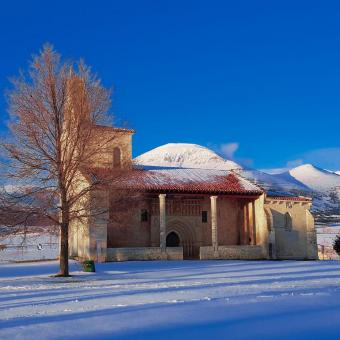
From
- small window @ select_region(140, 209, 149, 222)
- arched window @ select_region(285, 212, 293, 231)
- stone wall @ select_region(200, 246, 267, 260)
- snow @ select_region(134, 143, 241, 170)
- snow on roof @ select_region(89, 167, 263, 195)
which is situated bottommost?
stone wall @ select_region(200, 246, 267, 260)

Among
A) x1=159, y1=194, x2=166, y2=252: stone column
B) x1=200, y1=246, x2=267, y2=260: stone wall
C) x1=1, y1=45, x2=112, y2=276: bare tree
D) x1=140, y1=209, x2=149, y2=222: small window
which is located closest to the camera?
x1=1, y1=45, x2=112, y2=276: bare tree

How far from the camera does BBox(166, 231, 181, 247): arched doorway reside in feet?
101

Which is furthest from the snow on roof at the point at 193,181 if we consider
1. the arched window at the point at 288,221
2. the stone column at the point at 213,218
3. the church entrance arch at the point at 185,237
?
the arched window at the point at 288,221

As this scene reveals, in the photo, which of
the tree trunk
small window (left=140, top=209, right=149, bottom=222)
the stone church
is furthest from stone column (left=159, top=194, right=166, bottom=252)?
the tree trunk

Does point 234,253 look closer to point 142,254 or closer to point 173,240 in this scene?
point 173,240

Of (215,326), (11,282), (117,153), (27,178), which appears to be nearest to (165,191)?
(117,153)

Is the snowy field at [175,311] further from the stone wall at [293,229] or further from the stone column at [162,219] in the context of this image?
the stone wall at [293,229]

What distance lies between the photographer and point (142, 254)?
26.0 metres

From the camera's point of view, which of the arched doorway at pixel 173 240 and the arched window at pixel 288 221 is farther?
the arched window at pixel 288 221

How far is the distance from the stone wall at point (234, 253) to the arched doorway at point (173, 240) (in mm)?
3354

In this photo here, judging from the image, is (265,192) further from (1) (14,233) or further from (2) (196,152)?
(2) (196,152)

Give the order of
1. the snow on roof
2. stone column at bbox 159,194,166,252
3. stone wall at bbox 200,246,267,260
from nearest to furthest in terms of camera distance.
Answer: stone column at bbox 159,194,166,252
stone wall at bbox 200,246,267,260
the snow on roof

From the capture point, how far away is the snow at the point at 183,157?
Result: 147450mm

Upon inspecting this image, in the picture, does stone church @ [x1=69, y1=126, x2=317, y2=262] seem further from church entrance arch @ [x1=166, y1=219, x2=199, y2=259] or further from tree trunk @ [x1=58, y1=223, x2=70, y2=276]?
tree trunk @ [x1=58, y1=223, x2=70, y2=276]
